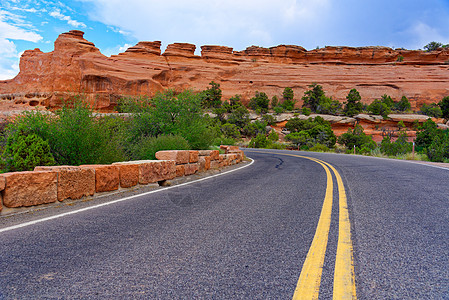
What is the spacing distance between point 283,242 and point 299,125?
183ft

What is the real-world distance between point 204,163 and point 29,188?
6.80m

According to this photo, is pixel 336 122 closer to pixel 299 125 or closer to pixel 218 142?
pixel 299 125

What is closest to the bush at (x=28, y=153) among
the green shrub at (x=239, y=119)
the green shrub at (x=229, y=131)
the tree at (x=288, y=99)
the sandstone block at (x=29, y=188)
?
the sandstone block at (x=29, y=188)

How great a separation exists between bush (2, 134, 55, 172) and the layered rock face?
188ft

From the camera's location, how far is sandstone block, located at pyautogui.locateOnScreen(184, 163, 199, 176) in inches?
389

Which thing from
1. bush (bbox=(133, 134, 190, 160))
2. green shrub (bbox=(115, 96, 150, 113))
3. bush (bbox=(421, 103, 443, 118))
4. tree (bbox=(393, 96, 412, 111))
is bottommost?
bush (bbox=(133, 134, 190, 160))

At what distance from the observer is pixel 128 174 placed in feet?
23.4

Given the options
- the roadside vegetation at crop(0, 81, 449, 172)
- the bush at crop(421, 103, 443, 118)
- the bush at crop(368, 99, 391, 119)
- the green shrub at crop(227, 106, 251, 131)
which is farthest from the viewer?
the bush at crop(368, 99, 391, 119)

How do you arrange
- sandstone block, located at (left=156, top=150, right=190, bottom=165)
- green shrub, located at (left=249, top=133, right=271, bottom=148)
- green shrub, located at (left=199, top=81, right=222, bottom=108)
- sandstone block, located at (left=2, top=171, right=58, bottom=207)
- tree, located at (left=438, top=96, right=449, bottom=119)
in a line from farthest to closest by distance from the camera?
green shrub, located at (left=199, top=81, right=222, bottom=108)
tree, located at (left=438, top=96, right=449, bottom=119)
green shrub, located at (left=249, top=133, right=271, bottom=148)
sandstone block, located at (left=156, top=150, right=190, bottom=165)
sandstone block, located at (left=2, top=171, right=58, bottom=207)

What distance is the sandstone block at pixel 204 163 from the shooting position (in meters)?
11.0

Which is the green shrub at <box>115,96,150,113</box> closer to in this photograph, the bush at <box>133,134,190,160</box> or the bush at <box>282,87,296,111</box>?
the bush at <box>133,134,190,160</box>

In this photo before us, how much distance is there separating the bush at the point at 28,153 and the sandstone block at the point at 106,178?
2.51 m

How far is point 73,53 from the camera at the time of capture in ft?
223

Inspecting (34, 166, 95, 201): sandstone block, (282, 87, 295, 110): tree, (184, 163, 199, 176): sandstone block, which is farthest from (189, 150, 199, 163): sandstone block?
(282, 87, 295, 110): tree
